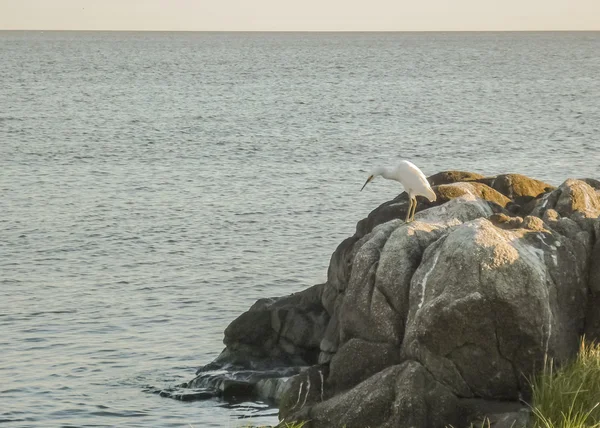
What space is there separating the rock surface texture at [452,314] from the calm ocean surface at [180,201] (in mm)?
2443

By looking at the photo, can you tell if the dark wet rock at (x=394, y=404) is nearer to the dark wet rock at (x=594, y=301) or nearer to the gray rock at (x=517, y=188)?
the dark wet rock at (x=594, y=301)

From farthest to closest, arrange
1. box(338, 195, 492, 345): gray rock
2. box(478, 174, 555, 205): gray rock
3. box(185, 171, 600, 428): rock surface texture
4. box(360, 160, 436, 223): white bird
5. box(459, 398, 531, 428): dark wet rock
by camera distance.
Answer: box(478, 174, 555, 205): gray rock, box(360, 160, 436, 223): white bird, box(338, 195, 492, 345): gray rock, box(185, 171, 600, 428): rock surface texture, box(459, 398, 531, 428): dark wet rock

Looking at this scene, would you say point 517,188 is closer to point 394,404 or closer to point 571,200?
point 571,200

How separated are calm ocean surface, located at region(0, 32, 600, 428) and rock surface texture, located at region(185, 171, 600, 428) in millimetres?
2443

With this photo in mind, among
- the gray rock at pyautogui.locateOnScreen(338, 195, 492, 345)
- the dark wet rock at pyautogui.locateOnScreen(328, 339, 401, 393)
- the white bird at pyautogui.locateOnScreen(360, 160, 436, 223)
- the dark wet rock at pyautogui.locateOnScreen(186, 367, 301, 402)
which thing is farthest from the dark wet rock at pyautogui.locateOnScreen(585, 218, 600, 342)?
the dark wet rock at pyautogui.locateOnScreen(186, 367, 301, 402)

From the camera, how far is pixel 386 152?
186 ft

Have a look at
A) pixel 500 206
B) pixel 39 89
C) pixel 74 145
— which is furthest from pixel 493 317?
pixel 39 89

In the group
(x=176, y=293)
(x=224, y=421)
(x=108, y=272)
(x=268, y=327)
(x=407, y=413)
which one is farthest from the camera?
(x=108, y=272)

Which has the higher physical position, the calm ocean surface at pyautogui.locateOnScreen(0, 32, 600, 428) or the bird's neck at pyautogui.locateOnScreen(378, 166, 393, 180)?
the bird's neck at pyautogui.locateOnScreen(378, 166, 393, 180)

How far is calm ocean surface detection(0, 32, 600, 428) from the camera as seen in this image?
907 inches

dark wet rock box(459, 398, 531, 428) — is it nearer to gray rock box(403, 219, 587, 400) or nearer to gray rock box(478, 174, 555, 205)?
gray rock box(403, 219, 587, 400)

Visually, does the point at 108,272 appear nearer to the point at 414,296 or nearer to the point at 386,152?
the point at 414,296

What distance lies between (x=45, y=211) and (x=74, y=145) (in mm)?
19941

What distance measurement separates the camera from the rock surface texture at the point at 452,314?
53.4 feet
